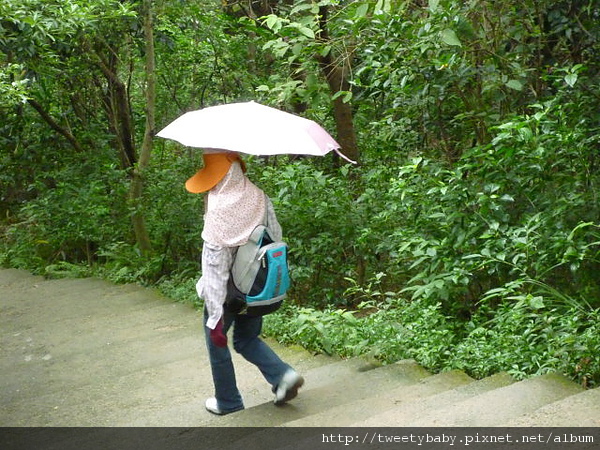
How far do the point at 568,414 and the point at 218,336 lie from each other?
1.83m

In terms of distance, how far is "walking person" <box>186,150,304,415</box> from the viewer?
439 centimetres

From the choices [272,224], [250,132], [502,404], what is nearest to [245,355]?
[272,224]

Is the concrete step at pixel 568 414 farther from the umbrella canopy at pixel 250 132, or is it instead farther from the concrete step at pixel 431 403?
the umbrella canopy at pixel 250 132

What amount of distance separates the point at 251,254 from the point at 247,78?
734 centimetres

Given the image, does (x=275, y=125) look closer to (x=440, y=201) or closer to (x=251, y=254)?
(x=251, y=254)

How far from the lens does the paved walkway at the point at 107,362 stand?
504 cm

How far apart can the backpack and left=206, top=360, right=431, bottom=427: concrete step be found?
594 mm

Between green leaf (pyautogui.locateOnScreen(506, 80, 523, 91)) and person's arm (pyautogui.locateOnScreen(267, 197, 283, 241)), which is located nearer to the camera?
person's arm (pyautogui.locateOnScreen(267, 197, 283, 241))

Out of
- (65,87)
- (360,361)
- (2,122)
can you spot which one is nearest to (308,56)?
(360,361)

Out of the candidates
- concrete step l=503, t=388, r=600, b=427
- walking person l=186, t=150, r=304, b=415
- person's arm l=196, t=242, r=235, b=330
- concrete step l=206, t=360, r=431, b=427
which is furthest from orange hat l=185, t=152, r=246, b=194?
concrete step l=503, t=388, r=600, b=427

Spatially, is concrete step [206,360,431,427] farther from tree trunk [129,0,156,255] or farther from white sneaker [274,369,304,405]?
tree trunk [129,0,156,255]

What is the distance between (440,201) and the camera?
6262mm

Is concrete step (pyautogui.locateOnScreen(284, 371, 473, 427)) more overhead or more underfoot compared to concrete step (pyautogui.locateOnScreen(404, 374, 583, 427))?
more underfoot

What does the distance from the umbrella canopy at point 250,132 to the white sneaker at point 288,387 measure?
123 centimetres
